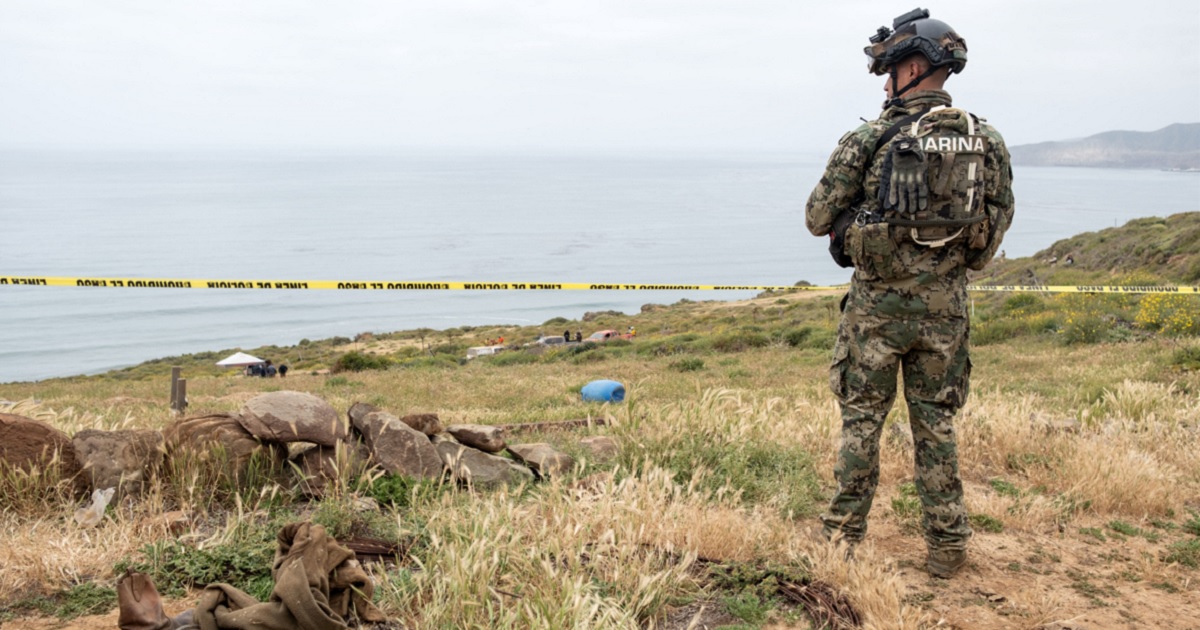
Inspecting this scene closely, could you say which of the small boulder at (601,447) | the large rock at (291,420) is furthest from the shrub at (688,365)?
the large rock at (291,420)

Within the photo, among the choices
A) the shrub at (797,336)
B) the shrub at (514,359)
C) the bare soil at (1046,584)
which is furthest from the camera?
the shrub at (514,359)

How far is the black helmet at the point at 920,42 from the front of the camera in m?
4.70

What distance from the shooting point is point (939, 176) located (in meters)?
4.65

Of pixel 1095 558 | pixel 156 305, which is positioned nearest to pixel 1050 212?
pixel 156 305

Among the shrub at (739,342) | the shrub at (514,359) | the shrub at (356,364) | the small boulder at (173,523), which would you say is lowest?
the shrub at (514,359)

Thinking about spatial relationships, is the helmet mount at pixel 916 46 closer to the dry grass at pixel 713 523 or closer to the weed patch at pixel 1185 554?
the dry grass at pixel 713 523

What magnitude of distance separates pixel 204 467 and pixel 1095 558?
5.02 m

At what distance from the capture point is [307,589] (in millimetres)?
3631

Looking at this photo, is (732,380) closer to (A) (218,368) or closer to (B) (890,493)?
(B) (890,493)

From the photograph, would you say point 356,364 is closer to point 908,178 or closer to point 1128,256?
point 908,178

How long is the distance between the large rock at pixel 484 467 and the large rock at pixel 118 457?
1.73m

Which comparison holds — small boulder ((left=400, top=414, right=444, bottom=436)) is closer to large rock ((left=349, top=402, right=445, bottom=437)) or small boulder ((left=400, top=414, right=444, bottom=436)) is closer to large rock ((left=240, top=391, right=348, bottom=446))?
large rock ((left=349, top=402, right=445, bottom=437))

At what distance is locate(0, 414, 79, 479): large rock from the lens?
539 cm

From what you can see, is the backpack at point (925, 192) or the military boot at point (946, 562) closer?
the backpack at point (925, 192)
